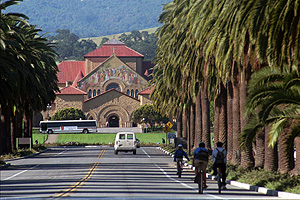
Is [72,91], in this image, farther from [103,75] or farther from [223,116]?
[223,116]

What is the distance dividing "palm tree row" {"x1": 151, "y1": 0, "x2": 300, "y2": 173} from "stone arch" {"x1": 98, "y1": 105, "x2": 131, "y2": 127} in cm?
7380

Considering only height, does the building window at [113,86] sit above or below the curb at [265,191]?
above

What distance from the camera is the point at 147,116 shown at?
116312 millimetres

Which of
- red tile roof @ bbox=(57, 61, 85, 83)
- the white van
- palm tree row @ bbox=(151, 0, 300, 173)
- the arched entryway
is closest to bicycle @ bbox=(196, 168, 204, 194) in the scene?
Result: palm tree row @ bbox=(151, 0, 300, 173)

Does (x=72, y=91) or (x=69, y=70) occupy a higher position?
(x=69, y=70)

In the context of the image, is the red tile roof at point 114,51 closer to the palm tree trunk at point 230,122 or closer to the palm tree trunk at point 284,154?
the palm tree trunk at point 230,122

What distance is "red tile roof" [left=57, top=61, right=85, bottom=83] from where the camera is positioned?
14588 cm

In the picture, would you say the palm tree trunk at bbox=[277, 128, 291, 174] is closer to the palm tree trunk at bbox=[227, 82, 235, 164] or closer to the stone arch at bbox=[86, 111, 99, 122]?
the palm tree trunk at bbox=[227, 82, 235, 164]

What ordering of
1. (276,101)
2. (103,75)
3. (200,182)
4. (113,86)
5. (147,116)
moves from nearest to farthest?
(200,182) → (276,101) → (147,116) → (103,75) → (113,86)

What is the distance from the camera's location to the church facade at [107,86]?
123 meters

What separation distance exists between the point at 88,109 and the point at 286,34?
10603 cm

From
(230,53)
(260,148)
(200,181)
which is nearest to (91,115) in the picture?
(260,148)

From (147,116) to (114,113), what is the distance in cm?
940

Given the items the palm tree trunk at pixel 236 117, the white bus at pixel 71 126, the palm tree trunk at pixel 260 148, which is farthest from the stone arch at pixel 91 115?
the palm tree trunk at pixel 260 148
